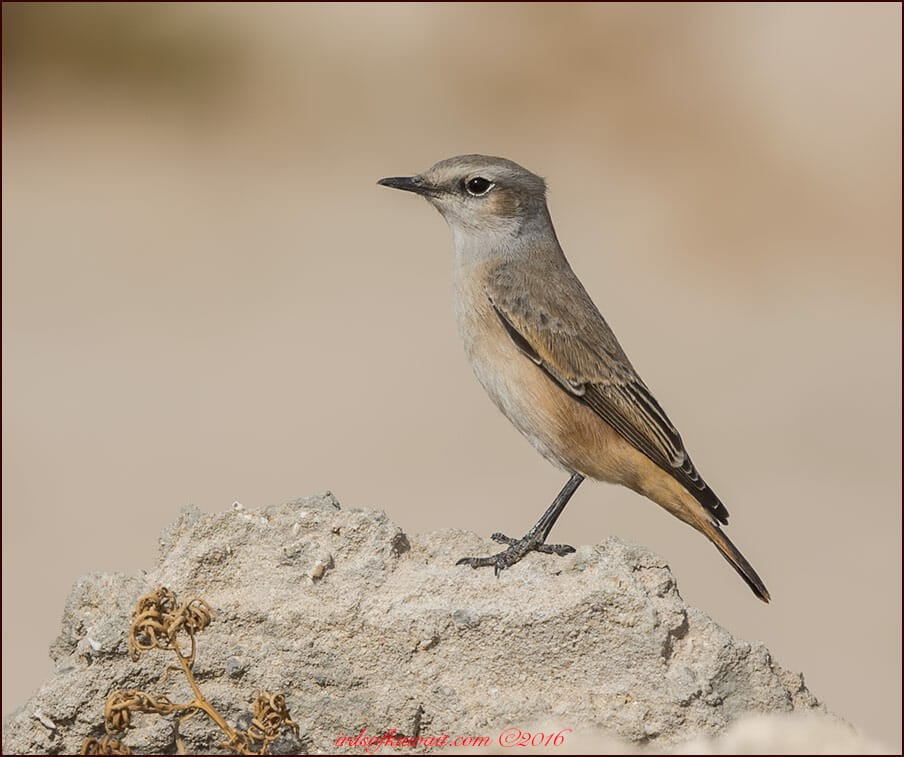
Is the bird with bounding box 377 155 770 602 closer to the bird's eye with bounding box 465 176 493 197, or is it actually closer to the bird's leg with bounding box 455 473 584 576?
the bird's leg with bounding box 455 473 584 576

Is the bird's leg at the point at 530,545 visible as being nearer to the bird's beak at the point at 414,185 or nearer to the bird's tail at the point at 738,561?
the bird's tail at the point at 738,561

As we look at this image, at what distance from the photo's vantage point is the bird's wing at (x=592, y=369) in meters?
7.28

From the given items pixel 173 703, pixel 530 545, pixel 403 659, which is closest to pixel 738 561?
pixel 530 545

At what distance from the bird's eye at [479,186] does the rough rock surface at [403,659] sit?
9.07 feet

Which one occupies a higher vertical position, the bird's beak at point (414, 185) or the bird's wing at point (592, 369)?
the bird's beak at point (414, 185)

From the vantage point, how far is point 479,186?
7.90 m

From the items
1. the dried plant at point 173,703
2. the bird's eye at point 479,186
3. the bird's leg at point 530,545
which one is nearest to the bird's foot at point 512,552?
the bird's leg at point 530,545

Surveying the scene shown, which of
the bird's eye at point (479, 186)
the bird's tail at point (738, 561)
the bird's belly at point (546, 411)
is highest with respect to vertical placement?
the bird's eye at point (479, 186)

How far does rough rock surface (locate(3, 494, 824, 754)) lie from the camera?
5.47 metres

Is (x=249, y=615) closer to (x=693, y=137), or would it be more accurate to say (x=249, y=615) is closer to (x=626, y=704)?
(x=626, y=704)

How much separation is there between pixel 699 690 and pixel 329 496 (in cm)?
174

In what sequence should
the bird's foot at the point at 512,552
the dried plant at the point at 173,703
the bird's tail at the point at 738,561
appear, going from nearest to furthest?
Answer: the dried plant at the point at 173,703
the bird's foot at the point at 512,552
the bird's tail at the point at 738,561

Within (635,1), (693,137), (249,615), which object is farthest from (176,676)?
(635,1)

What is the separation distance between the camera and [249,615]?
220 inches
